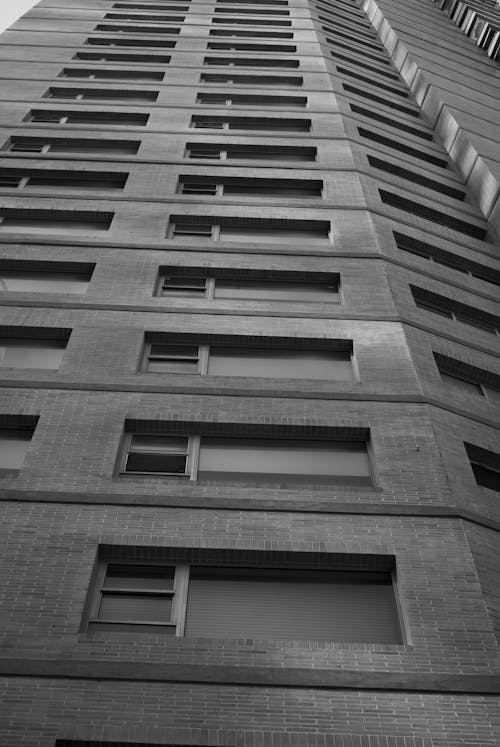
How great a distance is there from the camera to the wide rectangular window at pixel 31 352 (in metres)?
13.1

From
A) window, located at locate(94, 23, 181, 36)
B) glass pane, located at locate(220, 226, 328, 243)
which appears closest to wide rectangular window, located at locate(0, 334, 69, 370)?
glass pane, located at locate(220, 226, 328, 243)

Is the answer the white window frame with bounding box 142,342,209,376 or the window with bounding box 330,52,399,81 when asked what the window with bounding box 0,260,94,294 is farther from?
the window with bounding box 330,52,399,81

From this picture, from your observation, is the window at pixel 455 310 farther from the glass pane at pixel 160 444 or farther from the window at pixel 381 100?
Answer: the window at pixel 381 100

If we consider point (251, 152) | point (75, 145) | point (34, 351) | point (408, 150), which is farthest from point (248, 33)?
point (34, 351)

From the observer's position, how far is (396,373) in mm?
12719

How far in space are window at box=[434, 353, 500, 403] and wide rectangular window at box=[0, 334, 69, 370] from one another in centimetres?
687

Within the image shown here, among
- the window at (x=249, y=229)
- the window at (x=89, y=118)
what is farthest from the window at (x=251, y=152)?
the window at (x=249, y=229)

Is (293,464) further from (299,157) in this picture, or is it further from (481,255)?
(299,157)

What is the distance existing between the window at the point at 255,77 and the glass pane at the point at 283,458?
1747 centimetres

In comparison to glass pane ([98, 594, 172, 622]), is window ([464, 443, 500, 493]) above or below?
above

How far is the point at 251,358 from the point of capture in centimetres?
1349

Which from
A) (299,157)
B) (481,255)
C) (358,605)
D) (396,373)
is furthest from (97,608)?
(299,157)

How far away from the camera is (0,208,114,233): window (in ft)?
55.2

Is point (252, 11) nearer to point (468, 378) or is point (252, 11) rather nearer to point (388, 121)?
point (388, 121)
